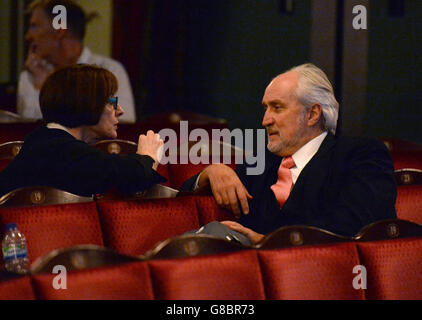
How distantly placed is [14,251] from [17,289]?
1.71 ft

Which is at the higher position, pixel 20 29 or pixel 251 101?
pixel 20 29

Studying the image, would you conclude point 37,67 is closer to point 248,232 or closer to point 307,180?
point 307,180

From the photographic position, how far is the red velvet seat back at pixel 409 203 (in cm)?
199

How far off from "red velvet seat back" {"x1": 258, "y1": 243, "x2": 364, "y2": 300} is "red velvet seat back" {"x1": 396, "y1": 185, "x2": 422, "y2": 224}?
0.82 metres

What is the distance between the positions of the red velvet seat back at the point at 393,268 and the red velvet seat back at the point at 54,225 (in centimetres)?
68

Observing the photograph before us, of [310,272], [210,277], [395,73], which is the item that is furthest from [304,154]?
[395,73]

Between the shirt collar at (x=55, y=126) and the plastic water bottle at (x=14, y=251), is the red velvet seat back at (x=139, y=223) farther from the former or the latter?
the shirt collar at (x=55, y=126)

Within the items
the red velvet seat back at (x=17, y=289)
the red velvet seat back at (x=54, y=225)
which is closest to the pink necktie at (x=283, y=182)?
the red velvet seat back at (x=54, y=225)

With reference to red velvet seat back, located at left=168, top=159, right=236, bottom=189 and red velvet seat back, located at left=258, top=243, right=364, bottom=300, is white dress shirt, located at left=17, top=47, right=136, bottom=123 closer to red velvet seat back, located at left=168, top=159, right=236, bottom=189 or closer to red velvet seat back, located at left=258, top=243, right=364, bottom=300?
red velvet seat back, located at left=168, top=159, right=236, bottom=189

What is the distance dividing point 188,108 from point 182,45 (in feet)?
1.74

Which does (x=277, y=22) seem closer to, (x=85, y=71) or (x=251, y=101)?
(x=251, y=101)

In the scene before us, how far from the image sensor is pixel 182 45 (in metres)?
5.91

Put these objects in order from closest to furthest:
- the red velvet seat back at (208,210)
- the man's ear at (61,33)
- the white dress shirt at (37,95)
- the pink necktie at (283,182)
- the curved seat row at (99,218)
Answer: the curved seat row at (99,218), the red velvet seat back at (208,210), the pink necktie at (283,182), the man's ear at (61,33), the white dress shirt at (37,95)
